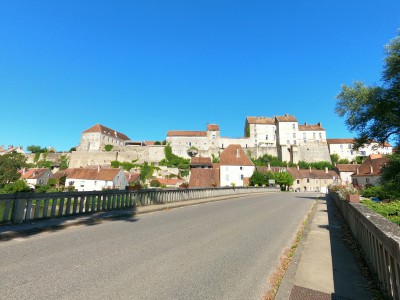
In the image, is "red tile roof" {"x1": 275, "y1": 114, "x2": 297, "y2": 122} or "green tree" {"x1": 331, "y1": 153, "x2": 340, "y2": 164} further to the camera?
"red tile roof" {"x1": 275, "y1": 114, "x2": 297, "y2": 122}

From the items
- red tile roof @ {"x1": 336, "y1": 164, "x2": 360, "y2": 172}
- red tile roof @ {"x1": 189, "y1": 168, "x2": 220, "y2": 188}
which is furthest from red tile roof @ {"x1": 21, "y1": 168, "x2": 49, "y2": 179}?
red tile roof @ {"x1": 336, "y1": 164, "x2": 360, "y2": 172}

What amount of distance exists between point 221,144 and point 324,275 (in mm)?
93817

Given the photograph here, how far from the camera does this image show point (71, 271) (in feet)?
14.4

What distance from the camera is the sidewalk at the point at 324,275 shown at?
387cm

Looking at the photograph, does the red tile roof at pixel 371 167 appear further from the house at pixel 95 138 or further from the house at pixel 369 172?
the house at pixel 95 138

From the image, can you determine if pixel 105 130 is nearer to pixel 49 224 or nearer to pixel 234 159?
pixel 234 159

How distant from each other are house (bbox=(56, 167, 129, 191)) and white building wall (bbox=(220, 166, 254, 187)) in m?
24.7

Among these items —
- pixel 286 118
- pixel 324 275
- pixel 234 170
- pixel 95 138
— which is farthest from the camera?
pixel 286 118

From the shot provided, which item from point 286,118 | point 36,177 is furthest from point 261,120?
point 36,177

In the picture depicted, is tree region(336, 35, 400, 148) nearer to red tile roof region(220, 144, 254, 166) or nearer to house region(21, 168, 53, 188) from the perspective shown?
red tile roof region(220, 144, 254, 166)

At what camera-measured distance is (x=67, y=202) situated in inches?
364

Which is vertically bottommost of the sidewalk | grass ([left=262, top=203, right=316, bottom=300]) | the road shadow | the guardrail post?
grass ([left=262, top=203, right=316, bottom=300])

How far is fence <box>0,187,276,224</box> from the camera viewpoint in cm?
736

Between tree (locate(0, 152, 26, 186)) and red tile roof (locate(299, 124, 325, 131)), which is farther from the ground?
red tile roof (locate(299, 124, 325, 131))
